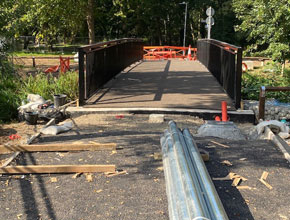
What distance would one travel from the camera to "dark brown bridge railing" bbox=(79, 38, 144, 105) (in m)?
9.13

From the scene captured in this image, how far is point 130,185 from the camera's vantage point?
4641 millimetres

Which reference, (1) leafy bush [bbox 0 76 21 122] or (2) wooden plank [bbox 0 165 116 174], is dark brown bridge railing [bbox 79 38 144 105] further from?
(2) wooden plank [bbox 0 165 116 174]

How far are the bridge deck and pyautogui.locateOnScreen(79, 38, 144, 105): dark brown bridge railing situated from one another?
250mm

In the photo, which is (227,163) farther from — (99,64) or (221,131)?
(99,64)

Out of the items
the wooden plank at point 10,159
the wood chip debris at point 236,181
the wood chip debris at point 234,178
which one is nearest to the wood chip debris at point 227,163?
the wood chip debris at point 234,178

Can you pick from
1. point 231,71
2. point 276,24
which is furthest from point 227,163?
point 276,24

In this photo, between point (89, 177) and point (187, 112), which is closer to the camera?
→ point (89, 177)

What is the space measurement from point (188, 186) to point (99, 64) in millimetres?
7226

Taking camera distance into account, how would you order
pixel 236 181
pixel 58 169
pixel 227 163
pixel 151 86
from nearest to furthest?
pixel 236 181
pixel 58 169
pixel 227 163
pixel 151 86

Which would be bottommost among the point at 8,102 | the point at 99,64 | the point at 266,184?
the point at 266,184

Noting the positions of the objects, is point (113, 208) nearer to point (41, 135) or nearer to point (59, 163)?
point (59, 163)

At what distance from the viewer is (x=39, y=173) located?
16.5 feet

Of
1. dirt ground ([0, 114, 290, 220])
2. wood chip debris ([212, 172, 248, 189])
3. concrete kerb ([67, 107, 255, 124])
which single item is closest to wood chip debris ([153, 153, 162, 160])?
dirt ground ([0, 114, 290, 220])

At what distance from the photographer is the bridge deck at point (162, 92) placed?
9.25 m
